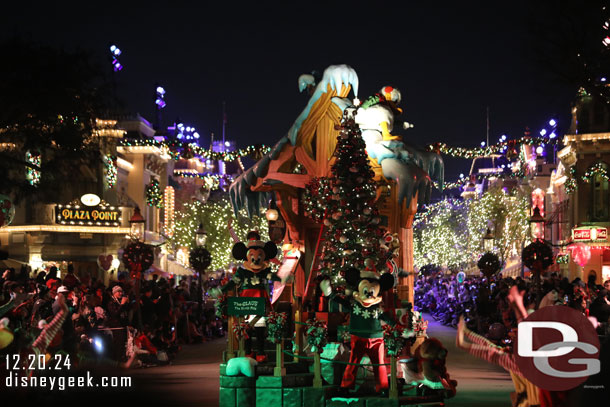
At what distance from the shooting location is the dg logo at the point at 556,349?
855 cm

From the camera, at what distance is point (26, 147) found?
21.2 metres

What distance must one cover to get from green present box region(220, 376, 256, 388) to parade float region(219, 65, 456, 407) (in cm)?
2

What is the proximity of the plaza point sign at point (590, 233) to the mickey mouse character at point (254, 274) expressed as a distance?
28869mm

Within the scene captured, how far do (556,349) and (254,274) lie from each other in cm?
766

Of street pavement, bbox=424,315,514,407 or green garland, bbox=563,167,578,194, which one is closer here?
street pavement, bbox=424,315,514,407

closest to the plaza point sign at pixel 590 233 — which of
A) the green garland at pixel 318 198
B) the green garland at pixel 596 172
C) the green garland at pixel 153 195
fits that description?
the green garland at pixel 596 172

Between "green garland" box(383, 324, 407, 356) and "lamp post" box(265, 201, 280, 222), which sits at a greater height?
"lamp post" box(265, 201, 280, 222)

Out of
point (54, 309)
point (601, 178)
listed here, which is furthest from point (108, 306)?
point (601, 178)

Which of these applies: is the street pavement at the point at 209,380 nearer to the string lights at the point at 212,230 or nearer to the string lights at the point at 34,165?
the string lights at the point at 34,165

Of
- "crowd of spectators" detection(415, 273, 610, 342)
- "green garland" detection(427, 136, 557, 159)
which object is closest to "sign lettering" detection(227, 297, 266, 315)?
"crowd of spectators" detection(415, 273, 610, 342)

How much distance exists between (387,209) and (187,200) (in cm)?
5460

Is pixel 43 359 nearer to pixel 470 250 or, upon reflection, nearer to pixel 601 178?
pixel 601 178

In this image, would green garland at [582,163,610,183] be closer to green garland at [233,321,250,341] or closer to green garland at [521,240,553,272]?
green garland at [521,240,553,272]

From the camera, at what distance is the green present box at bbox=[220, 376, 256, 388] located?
42.0ft
